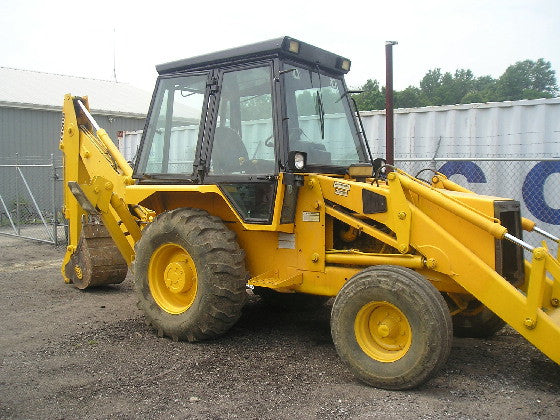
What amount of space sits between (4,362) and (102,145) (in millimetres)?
2943

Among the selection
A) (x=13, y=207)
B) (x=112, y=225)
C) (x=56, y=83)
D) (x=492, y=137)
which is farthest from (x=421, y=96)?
(x=112, y=225)

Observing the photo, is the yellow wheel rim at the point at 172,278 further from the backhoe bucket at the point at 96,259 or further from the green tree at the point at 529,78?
the green tree at the point at 529,78

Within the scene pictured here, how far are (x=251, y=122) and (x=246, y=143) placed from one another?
0.67 feet

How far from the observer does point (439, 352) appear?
3.70 m

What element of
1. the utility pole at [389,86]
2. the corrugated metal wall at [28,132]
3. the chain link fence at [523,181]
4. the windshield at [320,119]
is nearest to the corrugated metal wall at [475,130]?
the chain link fence at [523,181]

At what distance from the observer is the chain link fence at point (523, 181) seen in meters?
7.10

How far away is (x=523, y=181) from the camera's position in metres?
7.33

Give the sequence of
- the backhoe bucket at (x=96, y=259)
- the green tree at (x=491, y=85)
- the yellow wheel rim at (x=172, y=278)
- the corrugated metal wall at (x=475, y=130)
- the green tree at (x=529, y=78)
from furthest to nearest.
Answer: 1. the green tree at (x=529, y=78)
2. the green tree at (x=491, y=85)
3. the corrugated metal wall at (x=475, y=130)
4. the backhoe bucket at (x=96, y=259)
5. the yellow wheel rim at (x=172, y=278)

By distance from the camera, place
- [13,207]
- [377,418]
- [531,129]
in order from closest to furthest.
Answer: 1. [377,418]
2. [531,129]
3. [13,207]

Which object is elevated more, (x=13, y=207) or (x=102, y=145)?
(x=102, y=145)

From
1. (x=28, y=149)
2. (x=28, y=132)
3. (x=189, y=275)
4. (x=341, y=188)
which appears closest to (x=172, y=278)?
(x=189, y=275)

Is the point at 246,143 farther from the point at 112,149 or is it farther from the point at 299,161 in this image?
the point at 112,149

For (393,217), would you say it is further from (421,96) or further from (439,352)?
(421,96)

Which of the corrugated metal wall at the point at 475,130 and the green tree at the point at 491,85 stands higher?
the green tree at the point at 491,85
